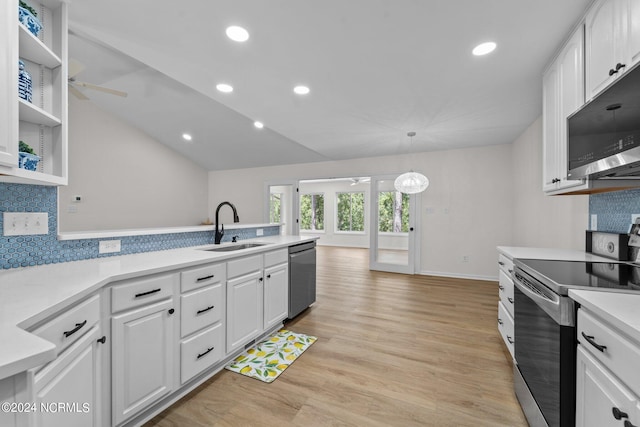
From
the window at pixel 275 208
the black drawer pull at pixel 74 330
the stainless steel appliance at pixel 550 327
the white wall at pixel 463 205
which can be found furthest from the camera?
the window at pixel 275 208

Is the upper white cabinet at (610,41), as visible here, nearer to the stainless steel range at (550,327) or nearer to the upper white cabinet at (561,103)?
the upper white cabinet at (561,103)

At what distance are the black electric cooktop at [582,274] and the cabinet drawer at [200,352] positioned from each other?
2036 millimetres

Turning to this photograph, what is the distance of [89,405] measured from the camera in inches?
45.8

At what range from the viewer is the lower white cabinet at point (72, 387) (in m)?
0.90

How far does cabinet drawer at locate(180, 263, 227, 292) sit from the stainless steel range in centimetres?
195

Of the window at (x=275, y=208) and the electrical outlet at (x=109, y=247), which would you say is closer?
the electrical outlet at (x=109, y=247)

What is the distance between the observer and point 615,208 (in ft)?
6.62

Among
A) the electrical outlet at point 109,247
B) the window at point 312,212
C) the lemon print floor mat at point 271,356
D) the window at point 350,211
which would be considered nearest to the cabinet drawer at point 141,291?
the electrical outlet at point 109,247

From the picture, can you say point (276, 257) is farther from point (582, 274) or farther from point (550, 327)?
point (582, 274)

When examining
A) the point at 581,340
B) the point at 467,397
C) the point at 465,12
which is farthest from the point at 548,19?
the point at 467,397

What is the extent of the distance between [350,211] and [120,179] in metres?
6.68

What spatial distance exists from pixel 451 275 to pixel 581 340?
172 inches

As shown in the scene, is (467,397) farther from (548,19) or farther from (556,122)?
(548,19)

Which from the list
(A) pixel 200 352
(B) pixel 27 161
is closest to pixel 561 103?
→ (A) pixel 200 352
